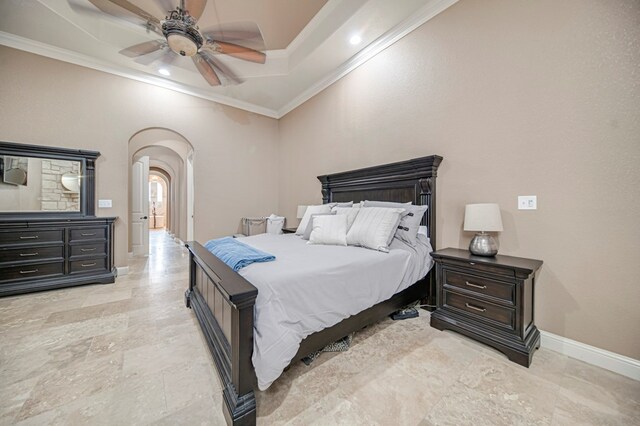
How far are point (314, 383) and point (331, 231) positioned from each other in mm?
1400

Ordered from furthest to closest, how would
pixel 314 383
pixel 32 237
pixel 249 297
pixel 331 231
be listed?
1. pixel 32 237
2. pixel 331 231
3. pixel 314 383
4. pixel 249 297

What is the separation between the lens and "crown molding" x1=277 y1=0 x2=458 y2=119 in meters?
2.60

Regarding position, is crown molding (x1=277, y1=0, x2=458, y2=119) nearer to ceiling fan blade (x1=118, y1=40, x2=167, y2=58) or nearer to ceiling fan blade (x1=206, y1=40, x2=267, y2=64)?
ceiling fan blade (x1=206, y1=40, x2=267, y2=64)

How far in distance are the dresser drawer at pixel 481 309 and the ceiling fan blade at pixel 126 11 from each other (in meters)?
3.66

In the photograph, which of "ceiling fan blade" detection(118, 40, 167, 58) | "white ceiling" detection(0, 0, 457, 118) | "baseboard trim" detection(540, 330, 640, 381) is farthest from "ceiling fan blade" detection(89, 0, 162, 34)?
"baseboard trim" detection(540, 330, 640, 381)

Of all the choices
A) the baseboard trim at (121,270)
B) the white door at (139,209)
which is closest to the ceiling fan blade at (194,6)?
the baseboard trim at (121,270)

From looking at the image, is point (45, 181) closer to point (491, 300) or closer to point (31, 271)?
point (31, 271)

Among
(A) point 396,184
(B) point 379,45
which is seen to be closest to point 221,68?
(B) point 379,45

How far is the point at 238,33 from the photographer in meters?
2.36

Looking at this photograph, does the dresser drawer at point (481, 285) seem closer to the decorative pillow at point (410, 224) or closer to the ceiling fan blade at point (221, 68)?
the decorative pillow at point (410, 224)

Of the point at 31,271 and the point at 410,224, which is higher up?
the point at 410,224

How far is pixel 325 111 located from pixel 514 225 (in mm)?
3236

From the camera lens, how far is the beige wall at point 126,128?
321cm

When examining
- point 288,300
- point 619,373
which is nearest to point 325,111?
point 288,300
